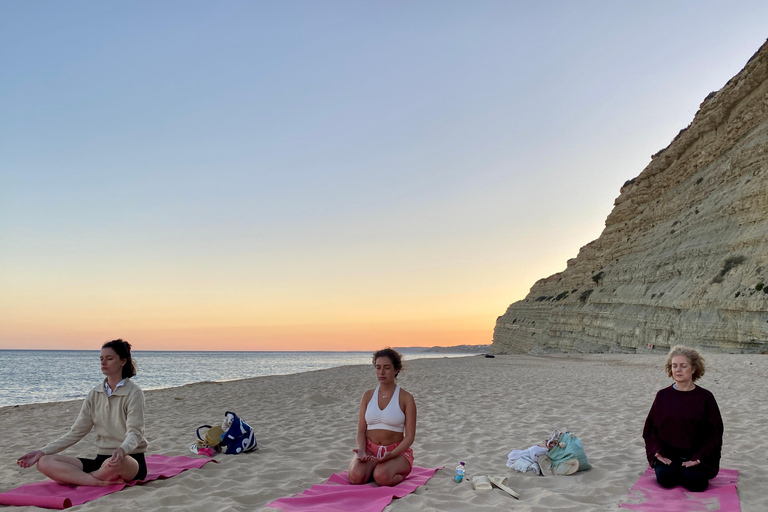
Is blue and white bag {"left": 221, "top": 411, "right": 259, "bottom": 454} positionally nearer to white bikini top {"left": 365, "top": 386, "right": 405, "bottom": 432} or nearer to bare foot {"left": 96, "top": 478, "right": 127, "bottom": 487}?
bare foot {"left": 96, "top": 478, "right": 127, "bottom": 487}

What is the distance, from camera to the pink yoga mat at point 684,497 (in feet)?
11.7

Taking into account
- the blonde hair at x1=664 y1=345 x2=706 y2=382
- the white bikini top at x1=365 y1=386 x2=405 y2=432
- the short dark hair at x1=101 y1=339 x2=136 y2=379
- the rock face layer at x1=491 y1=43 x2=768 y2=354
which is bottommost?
the white bikini top at x1=365 y1=386 x2=405 y2=432

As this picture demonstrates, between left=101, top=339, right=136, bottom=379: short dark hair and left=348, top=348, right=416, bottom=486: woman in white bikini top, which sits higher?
left=101, top=339, right=136, bottom=379: short dark hair

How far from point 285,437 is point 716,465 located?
5139 mm

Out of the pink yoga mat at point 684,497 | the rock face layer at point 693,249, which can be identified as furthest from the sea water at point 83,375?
the rock face layer at point 693,249

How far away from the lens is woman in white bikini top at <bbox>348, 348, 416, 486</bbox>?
4.43 m

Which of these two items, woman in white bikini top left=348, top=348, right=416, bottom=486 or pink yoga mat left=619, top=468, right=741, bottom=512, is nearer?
pink yoga mat left=619, top=468, right=741, bottom=512

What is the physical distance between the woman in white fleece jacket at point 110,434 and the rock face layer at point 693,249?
21890 millimetres

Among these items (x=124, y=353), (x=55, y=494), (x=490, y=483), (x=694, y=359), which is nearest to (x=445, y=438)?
(x=490, y=483)

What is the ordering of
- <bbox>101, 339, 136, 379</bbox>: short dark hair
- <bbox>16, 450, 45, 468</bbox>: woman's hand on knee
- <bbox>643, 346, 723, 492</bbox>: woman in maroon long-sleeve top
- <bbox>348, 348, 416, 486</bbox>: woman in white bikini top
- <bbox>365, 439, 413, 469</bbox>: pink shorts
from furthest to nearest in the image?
<bbox>365, 439, 413, 469</bbox>: pink shorts → <bbox>348, 348, 416, 486</bbox>: woman in white bikini top → <bbox>101, 339, 136, 379</bbox>: short dark hair → <bbox>643, 346, 723, 492</bbox>: woman in maroon long-sleeve top → <bbox>16, 450, 45, 468</bbox>: woman's hand on knee

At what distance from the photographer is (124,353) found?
4316mm

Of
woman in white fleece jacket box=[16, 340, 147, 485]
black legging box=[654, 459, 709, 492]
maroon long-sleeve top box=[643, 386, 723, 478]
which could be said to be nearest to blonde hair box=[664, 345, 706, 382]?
maroon long-sleeve top box=[643, 386, 723, 478]

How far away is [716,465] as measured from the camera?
400 cm

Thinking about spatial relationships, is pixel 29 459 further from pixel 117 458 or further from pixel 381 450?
pixel 381 450
